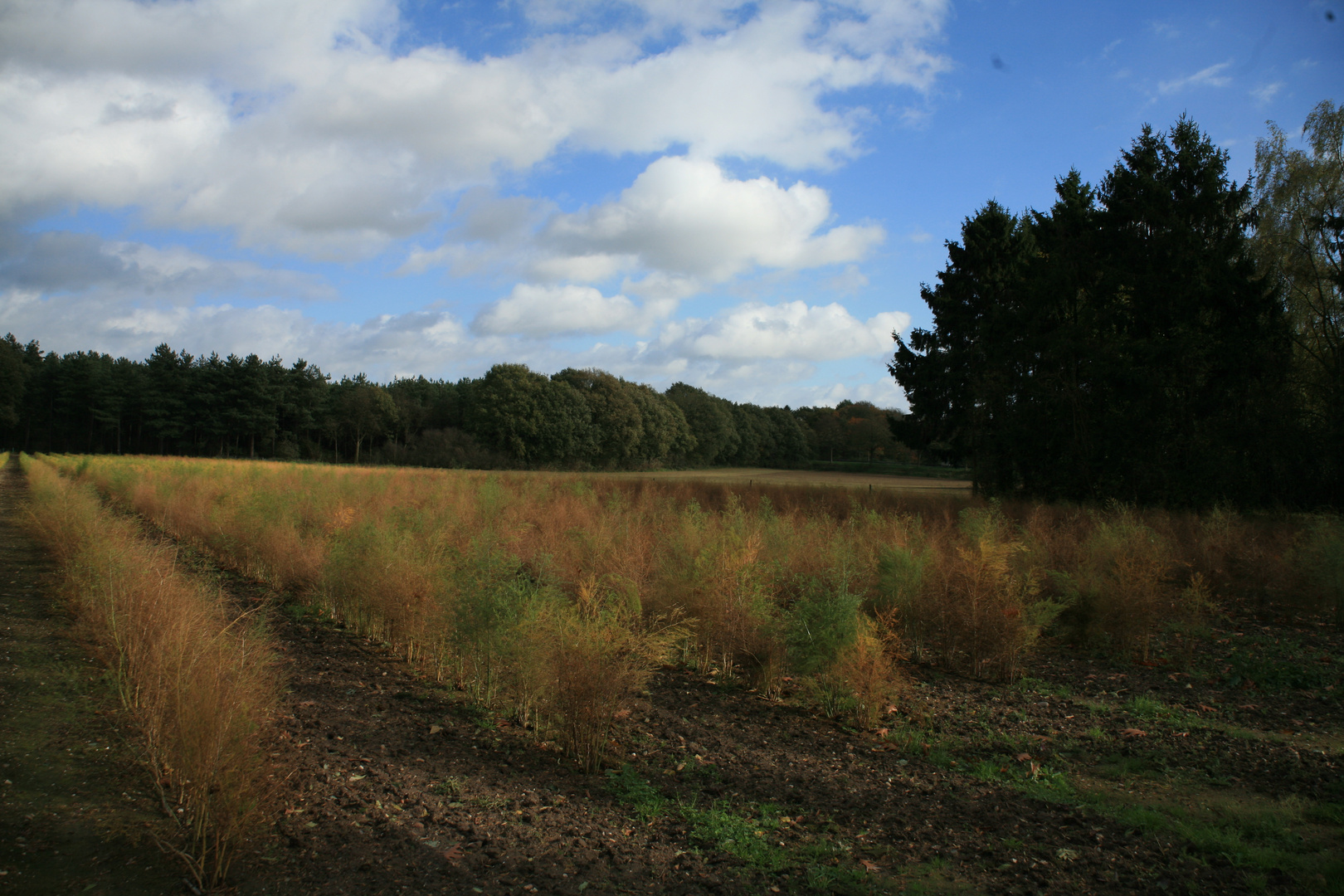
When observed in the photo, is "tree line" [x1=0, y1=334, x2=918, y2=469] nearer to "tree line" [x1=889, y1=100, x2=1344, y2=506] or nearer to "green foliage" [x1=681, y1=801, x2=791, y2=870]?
"tree line" [x1=889, y1=100, x2=1344, y2=506]

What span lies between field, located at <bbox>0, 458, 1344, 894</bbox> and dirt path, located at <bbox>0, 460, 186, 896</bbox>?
0.05 meters

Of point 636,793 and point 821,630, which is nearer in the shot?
point 636,793

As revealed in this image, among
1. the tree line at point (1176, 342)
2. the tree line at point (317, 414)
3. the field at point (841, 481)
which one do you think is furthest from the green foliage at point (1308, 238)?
the tree line at point (317, 414)

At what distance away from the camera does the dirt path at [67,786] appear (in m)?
3.53

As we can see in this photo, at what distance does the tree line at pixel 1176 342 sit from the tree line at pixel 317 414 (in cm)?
3814

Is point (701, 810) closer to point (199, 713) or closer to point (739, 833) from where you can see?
point (739, 833)

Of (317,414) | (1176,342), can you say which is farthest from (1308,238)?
(317,414)

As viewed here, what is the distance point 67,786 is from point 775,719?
5.48 m

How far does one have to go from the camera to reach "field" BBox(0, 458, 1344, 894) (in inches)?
151

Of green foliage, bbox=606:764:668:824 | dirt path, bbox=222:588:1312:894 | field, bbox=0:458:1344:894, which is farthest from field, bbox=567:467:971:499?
green foliage, bbox=606:764:668:824

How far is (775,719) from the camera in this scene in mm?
6441

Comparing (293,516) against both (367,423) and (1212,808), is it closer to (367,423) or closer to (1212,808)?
(1212,808)

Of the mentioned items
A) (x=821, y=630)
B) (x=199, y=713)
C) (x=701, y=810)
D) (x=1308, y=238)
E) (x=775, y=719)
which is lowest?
(x=775, y=719)

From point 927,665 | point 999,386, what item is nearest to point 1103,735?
point 927,665
